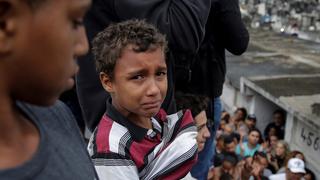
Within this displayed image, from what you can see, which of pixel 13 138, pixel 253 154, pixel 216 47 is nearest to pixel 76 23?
pixel 13 138

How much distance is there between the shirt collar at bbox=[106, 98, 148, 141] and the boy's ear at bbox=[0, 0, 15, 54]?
1005 millimetres

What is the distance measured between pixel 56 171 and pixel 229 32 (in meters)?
1.59

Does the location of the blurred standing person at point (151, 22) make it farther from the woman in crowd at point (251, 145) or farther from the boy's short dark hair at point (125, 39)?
the woman in crowd at point (251, 145)

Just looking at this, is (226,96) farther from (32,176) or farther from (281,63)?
(32,176)

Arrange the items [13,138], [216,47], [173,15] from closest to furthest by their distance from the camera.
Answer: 1. [13,138]
2. [173,15]
3. [216,47]

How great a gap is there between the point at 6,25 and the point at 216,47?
1.78 meters

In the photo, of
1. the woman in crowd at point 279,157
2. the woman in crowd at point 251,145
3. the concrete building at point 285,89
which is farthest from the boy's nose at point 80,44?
the woman in crowd at point 251,145

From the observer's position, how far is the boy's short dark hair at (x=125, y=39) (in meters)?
1.59

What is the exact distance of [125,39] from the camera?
63.9 inches

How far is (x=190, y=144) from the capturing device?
64.8 inches

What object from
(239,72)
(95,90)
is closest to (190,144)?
(95,90)

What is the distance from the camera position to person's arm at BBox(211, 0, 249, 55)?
2.22 m

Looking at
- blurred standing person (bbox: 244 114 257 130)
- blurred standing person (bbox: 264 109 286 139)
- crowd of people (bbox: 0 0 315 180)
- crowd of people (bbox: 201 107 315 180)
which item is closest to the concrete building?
blurred standing person (bbox: 264 109 286 139)

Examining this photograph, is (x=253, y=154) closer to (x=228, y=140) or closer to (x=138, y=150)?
(x=228, y=140)
